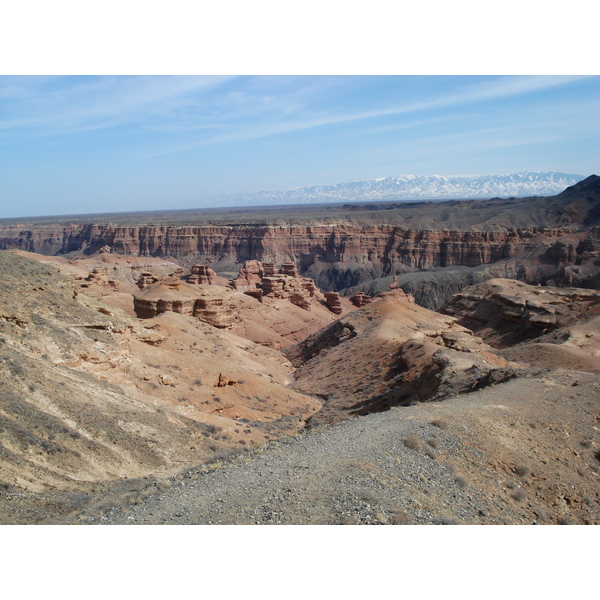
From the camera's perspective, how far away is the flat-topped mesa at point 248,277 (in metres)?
71.6

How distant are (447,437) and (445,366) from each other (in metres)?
9.93

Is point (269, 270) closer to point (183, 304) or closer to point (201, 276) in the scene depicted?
point (201, 276)

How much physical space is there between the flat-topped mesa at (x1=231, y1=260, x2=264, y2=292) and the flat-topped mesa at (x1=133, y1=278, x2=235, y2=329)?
89.3 feet

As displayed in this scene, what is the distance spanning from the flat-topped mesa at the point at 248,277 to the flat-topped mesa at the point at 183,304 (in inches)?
1072

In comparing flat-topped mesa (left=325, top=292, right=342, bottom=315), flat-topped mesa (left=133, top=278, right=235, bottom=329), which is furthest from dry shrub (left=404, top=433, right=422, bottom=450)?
flat-topped mesa (left=325, top=292, right=342, bottom=315)

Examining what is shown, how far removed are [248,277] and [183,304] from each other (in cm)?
3506

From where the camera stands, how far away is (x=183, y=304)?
3909 centimetres

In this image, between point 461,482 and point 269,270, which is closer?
point 461,482

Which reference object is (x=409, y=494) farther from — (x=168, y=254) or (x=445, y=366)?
(x=168, y=254)

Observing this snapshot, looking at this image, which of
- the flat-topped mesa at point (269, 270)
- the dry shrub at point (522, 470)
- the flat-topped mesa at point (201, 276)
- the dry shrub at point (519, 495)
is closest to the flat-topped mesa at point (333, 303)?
the flat-topped mesa at point (269, 270)

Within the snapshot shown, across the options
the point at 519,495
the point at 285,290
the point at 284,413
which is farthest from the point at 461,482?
the point at 285,290

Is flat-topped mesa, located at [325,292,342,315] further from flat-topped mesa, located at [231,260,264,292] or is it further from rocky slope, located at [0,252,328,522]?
rocky slope, located at [0,252,328,522]

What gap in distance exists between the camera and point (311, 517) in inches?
342

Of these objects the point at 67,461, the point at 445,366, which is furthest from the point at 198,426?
the point at 445,366
